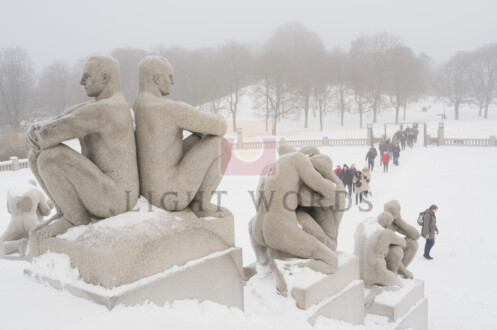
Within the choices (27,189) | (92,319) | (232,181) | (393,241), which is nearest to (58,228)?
(92,319)

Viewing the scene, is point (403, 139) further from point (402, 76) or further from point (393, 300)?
point (393, 300)

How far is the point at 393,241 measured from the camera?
674 cm

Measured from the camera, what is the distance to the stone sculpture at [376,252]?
257 inches

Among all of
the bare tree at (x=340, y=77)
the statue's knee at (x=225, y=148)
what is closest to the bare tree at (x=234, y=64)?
the bare tree at (x=340, y=77)

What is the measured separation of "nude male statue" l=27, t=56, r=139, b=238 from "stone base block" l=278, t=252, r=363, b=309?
207 centimetres

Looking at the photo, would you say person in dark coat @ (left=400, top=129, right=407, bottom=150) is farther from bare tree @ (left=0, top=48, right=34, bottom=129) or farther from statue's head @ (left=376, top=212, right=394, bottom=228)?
bare tree @ (left=0, top=48, right=34, bottom=129)

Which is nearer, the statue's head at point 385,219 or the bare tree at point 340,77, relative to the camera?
the statue's head at point 385,219

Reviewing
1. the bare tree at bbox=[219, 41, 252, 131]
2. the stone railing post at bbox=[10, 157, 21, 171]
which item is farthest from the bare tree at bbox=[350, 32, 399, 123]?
the stone railing post at bbox=[10, 157, 21, 171]

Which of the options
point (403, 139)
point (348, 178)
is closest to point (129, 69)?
point (403, 139)

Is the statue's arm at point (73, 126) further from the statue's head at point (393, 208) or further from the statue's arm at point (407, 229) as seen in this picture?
the statue's arm at point (407, 229)

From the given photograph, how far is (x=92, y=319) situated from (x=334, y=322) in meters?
2.84

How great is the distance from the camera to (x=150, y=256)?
150 inches

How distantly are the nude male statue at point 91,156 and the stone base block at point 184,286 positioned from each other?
682mm

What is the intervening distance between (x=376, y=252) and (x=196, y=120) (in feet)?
12.4
